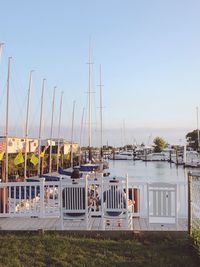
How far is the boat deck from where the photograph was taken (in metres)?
11.0

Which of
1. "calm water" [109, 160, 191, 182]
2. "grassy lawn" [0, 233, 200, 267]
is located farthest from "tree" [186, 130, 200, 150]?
"grassy lawn" [0, 233, 200, 267]

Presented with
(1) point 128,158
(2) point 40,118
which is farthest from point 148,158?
(2) point 40,118

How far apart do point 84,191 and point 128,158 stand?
4381 inches

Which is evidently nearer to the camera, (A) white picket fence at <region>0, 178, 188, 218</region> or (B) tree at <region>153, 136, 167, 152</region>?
(A) white picket fence at <region>0, 178, 188, 218</region>

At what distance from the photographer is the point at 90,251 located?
29.2 feet

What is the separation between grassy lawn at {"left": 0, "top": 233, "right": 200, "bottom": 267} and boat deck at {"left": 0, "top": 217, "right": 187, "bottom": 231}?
871 millimetres

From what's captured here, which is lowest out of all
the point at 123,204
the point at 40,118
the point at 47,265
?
the point at 47,265

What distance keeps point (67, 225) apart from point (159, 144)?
5398 inches

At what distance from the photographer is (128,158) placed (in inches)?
4801

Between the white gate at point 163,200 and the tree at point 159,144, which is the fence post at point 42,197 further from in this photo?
the tree at point 159,144

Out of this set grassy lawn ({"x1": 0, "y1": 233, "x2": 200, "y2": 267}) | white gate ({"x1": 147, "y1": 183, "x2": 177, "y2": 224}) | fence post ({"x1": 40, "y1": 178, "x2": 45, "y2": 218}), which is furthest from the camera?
fence post ({"x1": 40, "y1": 178, "x2": 45, "y2": 218})

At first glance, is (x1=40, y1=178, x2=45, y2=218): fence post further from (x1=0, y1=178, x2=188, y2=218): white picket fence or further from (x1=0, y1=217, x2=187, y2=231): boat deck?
(x1=0, y1=217, x2=187, y2=231): boat deck

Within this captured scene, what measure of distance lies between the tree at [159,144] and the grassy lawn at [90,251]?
136340 mm

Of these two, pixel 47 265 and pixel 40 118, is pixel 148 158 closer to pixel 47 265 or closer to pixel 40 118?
pixel 40 118
